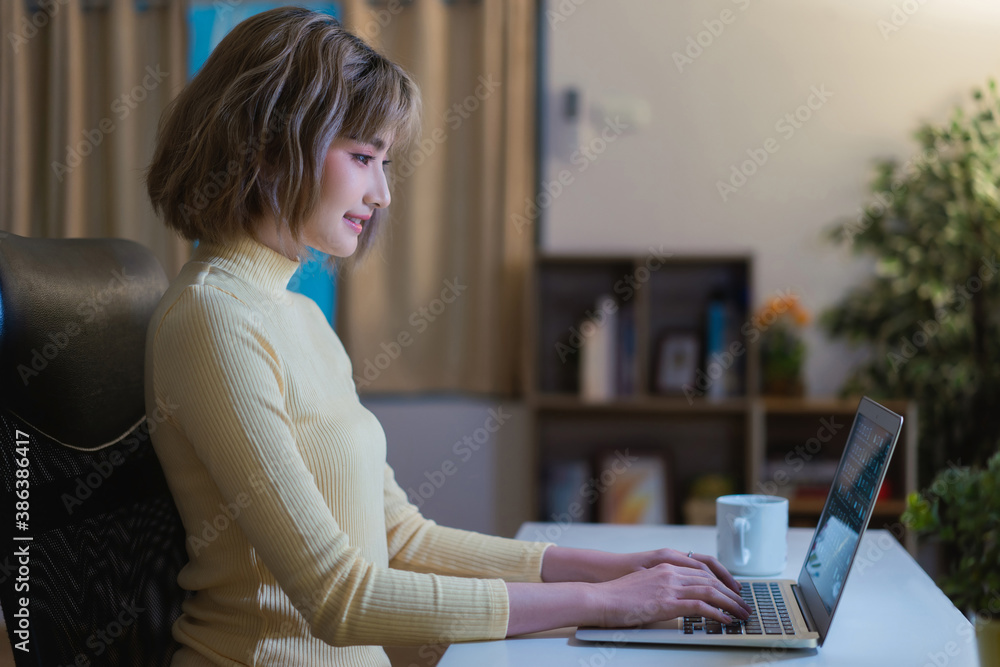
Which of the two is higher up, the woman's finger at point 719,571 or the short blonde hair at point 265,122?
the short blonde hair at point 265,122

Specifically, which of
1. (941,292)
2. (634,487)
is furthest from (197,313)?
(941,292)

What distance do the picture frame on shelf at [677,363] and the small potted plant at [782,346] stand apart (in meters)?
0.22

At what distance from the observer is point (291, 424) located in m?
1.06

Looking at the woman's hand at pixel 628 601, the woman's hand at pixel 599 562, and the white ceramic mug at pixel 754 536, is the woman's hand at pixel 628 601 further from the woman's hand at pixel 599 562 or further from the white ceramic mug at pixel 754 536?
the white ceramic mug at pixel 754 536

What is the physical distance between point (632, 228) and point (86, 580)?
2.33 m

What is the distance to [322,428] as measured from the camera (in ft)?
3.58

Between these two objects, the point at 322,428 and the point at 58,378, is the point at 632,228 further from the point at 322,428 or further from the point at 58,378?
the point at 58,378

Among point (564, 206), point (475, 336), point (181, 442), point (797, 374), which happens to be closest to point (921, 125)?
point (797, 374)

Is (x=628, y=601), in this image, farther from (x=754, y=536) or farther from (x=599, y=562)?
(x=754, y=536)

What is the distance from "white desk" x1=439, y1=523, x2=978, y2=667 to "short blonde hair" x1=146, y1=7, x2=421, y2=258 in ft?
1.96

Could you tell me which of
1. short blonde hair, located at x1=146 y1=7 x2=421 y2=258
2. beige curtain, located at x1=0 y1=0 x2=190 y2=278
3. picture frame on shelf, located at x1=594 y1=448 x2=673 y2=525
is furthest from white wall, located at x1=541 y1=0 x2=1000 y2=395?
short blonde hair, located at x1=146 y1=7 x2=421 y2=258

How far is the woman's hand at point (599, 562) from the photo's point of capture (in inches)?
44.9

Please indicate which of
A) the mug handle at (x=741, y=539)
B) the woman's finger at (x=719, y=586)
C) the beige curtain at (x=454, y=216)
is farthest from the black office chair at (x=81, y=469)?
the beige curtain at (x=454, y=216)

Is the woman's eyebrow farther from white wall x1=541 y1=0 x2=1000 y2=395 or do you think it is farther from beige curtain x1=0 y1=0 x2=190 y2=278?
beige curtain x1=0 y1=0 x2=190 y2=278
